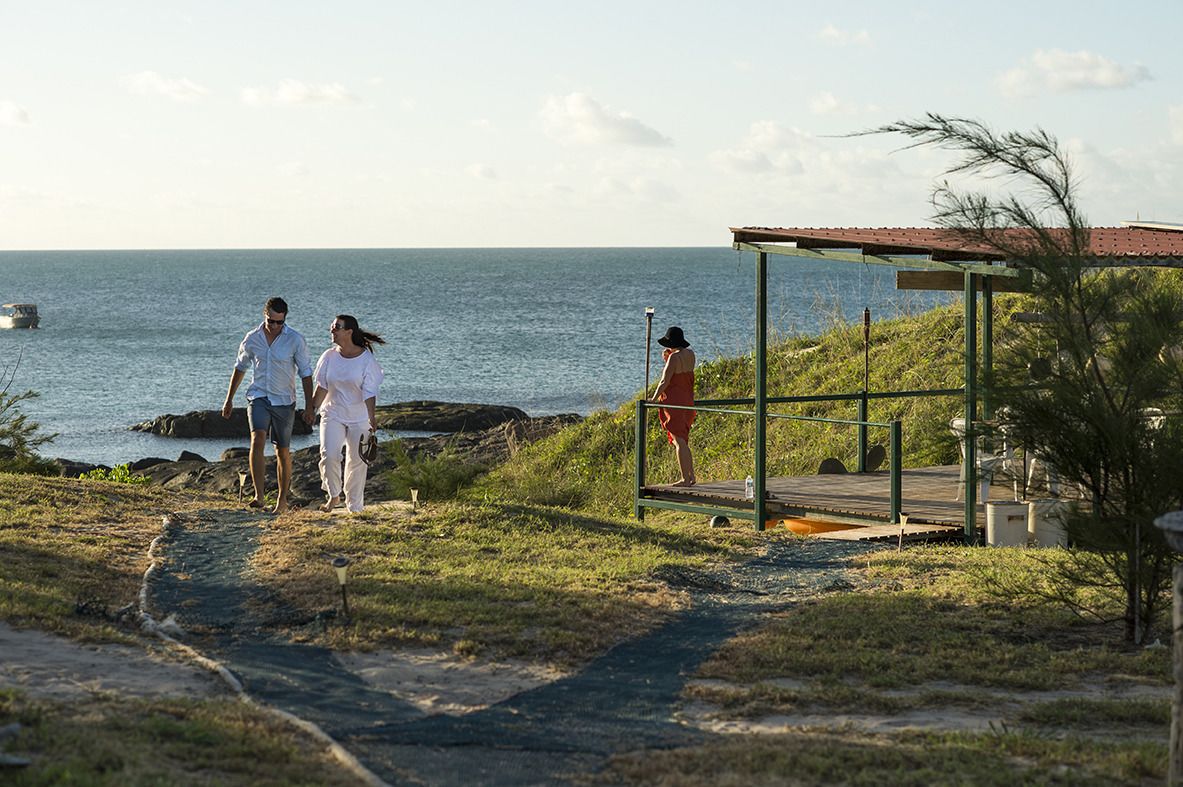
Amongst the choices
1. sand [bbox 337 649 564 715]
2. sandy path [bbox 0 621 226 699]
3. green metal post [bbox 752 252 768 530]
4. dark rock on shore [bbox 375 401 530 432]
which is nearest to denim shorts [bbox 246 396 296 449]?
green metal post [bbox 752 252 768 530]

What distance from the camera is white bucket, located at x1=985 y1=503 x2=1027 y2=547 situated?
1195 cm

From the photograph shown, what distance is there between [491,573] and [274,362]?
10.6 ft

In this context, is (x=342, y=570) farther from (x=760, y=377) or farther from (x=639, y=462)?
(x=639, y=462)

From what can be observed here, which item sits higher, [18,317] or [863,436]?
[863,436]

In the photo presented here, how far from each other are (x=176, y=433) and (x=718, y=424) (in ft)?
61.1

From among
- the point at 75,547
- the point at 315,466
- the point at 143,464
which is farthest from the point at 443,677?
the point at 143,464

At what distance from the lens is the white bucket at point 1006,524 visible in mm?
11945

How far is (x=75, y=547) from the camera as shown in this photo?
1080cm

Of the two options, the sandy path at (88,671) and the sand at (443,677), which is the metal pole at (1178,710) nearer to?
the sand at (443,677)

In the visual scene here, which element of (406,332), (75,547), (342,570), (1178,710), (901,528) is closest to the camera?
(1178,710)

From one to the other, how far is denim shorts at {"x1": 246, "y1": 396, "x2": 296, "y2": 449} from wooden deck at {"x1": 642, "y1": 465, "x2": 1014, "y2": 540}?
3900 millimetres

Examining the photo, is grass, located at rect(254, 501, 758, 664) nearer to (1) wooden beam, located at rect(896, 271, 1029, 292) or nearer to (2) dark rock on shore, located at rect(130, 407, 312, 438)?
(1) wooden beam, located at rect(896, 271, 1029, 292)

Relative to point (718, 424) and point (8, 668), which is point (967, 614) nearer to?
point (8, 668)

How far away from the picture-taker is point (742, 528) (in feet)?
44.0
